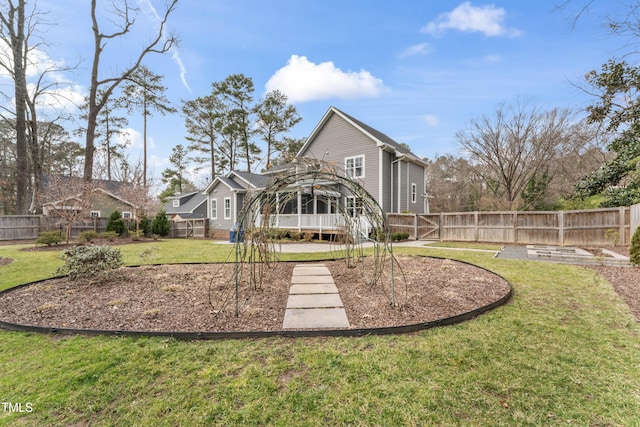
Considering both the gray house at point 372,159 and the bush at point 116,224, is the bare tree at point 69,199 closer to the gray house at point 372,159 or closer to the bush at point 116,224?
the bush at point 116,224

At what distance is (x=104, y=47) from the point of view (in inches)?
597

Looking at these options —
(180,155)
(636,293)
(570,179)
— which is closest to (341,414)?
(636,293)

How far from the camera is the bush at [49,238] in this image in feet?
38.0

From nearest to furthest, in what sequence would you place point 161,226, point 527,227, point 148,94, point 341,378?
point 341,378 → point 527,227 → point 161,226 → point 148,94

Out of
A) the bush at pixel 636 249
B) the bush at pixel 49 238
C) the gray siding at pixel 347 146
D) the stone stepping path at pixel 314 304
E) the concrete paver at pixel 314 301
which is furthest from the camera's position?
the gray siding at pixel 347 146

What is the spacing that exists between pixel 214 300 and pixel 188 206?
24094mm

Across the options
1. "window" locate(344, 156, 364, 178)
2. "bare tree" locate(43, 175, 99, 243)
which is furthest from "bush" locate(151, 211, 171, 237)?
"window" locate(344, 156, 364, 178)

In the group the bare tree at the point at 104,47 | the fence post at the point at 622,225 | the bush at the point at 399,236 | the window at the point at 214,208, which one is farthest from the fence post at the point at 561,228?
the bare tree at the point at 104,47

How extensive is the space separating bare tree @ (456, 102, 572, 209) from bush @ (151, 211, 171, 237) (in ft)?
76.0

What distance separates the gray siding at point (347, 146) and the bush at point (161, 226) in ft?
35.1

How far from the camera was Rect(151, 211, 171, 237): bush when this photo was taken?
18078 mm

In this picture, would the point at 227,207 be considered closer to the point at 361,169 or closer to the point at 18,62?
the point at 361,169

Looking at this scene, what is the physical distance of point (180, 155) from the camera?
104 ft

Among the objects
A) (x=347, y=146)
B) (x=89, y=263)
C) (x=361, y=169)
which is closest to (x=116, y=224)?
(x=89, y=263)
